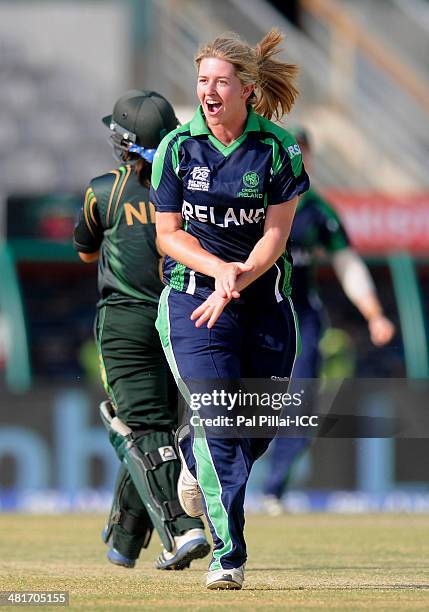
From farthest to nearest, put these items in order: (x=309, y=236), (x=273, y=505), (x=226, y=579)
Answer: (x=273, y=505) → (x=309, y=236) → (x=226, y=579)

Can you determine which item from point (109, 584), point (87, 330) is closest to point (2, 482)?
point (87, 330)

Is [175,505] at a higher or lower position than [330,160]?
higher

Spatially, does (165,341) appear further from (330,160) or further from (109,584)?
(330,160)

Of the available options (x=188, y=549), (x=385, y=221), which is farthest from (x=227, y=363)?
(x=385, y=221)

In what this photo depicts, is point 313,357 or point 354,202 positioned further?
point 354,202

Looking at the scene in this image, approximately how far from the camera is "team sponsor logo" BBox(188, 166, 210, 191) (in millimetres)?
5898

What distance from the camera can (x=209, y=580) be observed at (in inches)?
231

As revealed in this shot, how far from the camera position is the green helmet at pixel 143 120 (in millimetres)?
7367

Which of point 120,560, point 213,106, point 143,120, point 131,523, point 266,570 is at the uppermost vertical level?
point 213,106

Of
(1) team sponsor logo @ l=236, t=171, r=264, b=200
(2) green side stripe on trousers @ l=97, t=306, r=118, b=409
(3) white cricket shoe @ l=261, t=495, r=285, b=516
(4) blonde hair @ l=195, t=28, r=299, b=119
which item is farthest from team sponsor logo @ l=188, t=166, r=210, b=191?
(3) white cricket shoe @ l=261, t=495, r=285, b=516

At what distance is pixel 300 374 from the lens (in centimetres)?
1086

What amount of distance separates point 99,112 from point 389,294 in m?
5.31

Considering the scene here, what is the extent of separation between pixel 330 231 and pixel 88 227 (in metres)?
3.05

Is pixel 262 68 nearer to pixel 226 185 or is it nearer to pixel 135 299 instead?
pixel 226 185
